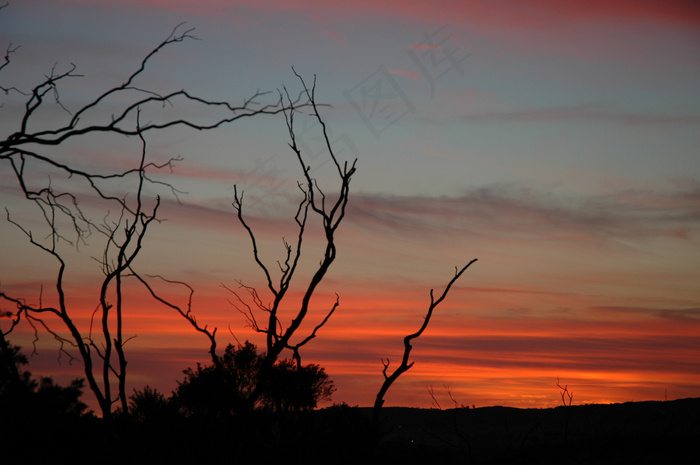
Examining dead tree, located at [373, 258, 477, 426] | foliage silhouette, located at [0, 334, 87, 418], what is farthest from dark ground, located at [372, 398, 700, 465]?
dead tree, located at [373, 258, 477, 426]

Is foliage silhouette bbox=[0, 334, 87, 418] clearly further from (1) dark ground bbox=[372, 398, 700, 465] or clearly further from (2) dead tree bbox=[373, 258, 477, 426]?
(1) dark ground bbox=[372, 398, 700, 465]

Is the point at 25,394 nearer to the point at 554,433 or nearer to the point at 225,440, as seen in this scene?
the point at 225,440

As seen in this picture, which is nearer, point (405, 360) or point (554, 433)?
point (405, 360)

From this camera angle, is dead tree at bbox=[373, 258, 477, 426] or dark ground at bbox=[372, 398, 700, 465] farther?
dark ground at bbox=[372, 398, 700, 465]

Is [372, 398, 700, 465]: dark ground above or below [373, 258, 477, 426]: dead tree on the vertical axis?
below

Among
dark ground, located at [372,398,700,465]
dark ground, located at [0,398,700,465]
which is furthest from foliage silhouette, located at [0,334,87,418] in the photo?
dark ground, located at [372,398,700,465]

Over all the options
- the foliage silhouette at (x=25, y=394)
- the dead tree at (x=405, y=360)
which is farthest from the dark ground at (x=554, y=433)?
the dead tree at (x=405, y=360)

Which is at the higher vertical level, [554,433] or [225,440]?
[225,440]

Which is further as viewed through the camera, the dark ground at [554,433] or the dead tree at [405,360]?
the dark ground at [554,433]

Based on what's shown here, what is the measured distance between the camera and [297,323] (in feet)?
18.7

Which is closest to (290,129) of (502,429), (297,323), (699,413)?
(297,323)

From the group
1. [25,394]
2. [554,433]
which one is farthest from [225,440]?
[554,433]

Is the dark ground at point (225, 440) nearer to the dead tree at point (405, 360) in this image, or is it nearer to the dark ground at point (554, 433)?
the dead tree at point (405, 360)

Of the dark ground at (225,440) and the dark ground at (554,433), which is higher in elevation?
the dark ground at (225,440)
